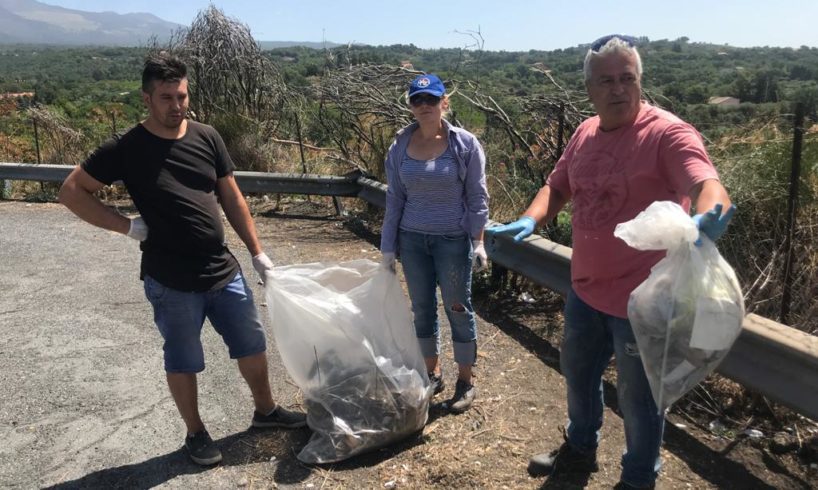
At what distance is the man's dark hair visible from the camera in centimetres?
281

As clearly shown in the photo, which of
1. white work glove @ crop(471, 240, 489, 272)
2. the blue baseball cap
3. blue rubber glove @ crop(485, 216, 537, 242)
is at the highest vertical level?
the blue baseball cap

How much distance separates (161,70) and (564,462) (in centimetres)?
251

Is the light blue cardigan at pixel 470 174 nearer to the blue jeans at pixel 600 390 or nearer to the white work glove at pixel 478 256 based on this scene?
the white work glove at pixel 478 256

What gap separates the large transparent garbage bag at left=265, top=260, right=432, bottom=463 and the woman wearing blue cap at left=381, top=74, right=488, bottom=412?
0.36 m

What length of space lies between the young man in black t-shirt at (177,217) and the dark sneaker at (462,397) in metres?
1.16

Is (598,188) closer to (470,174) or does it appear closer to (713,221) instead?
(713,221)

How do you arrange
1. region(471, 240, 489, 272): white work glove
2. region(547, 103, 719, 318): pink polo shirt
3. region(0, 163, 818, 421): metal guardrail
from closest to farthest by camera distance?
region(547, 103, 719, 318): pink polo shirt, region(0, 163, 818, 421): metal guardrail, region(471, 240, 489, 272): white work glove

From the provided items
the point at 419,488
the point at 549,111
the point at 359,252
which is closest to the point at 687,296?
the point at 419,488

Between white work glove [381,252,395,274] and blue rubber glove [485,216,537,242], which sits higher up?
blue rubber glove [485,216,537,242]

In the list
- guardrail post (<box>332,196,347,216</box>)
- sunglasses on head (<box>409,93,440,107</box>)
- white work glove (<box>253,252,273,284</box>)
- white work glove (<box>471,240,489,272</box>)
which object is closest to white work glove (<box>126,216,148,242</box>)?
white work glove (<box>253,252,273,284</box>)

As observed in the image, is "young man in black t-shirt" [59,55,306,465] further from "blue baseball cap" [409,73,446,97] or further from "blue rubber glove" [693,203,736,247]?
"blue rubber glove" [693,203,736,247]

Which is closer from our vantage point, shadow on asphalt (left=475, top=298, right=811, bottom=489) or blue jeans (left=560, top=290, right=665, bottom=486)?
blue jeans (left=560, top=290, right=665, bottom=486)

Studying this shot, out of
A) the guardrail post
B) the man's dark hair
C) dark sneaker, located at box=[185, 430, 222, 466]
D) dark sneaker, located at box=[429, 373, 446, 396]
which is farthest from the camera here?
the guardrail post

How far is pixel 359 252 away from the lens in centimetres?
638
